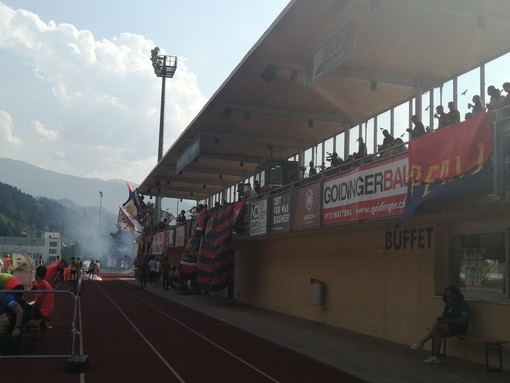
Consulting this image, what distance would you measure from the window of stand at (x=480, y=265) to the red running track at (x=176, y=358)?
3411 millimetres

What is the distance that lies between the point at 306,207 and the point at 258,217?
188 inches

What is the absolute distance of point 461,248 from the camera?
12.8 metres

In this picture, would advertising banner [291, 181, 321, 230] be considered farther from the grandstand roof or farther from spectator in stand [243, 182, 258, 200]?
spectator in stand [243, 182, 258, 200]

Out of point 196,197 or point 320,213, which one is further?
point 196,197

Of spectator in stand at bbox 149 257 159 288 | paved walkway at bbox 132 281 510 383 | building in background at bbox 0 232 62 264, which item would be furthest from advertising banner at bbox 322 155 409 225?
building in background at bbox 0 232 62 264

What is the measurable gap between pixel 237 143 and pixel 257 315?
395 inches

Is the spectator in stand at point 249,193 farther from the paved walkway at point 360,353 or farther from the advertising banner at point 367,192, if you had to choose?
the advertising banner at point 367,192

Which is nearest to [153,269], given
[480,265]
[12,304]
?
[12,304]

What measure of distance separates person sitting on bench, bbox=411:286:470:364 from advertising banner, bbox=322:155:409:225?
1.83m

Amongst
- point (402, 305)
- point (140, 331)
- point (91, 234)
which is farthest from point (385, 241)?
point (91, 234)

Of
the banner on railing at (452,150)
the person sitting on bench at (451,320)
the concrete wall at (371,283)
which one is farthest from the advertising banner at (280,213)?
the banner on railing at (452,150)

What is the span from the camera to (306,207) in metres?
16.6

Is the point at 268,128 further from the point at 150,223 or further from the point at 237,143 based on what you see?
the point at 150,223

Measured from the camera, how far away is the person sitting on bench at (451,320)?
11.4 m
